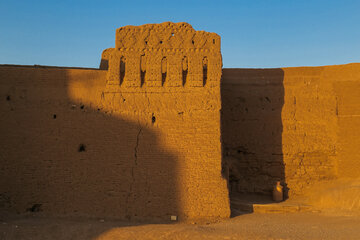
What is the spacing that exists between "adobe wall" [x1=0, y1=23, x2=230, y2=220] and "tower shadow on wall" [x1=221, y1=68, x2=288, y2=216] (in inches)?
132

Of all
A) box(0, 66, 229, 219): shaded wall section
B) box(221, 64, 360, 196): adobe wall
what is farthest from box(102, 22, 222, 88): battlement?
box(221, 64, 360, 196): adobe wall

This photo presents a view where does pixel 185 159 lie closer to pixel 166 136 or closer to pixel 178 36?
pixel 166 136

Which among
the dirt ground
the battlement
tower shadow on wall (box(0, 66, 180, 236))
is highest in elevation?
the battlement

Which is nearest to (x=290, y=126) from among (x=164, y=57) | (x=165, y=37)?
(x=164, y=57)

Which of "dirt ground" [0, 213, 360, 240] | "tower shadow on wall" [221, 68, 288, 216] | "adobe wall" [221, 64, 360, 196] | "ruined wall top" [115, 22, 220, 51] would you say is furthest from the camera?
"tower shadow on wall" [221, 68, 288, 216]

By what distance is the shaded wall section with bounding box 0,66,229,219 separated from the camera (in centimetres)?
864

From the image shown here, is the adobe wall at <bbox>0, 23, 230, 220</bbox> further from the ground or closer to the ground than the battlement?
closer to the ground

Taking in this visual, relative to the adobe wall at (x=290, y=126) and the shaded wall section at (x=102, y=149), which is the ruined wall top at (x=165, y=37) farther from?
the adobe wall at (x=290, y=126)

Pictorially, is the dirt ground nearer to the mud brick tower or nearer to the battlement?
the mud brick tower

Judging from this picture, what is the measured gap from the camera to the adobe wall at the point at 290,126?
38.9ft

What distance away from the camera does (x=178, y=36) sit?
31.2ft

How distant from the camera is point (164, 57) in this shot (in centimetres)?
941

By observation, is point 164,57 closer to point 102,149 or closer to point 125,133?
point 125,133

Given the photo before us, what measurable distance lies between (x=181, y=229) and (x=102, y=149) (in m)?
3.42
